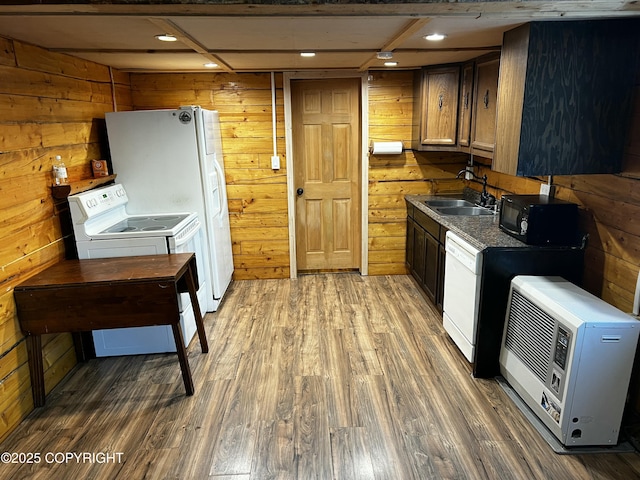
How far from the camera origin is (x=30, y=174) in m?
2.62

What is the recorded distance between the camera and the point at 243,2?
68.2 inches

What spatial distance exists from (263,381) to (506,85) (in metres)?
2.35

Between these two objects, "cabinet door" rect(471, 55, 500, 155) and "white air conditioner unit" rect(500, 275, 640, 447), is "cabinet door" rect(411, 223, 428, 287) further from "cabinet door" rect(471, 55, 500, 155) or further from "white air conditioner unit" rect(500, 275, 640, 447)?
"white air conditioner unit" rect(500, 275, 640, 447)

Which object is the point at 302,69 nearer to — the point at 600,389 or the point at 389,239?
the point at 389,239

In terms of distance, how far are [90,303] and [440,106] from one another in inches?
127

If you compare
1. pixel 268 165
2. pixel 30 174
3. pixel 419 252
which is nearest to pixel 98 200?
pixel 30 174

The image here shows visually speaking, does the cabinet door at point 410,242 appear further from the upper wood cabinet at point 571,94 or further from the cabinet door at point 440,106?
the upper wood cabinet at point 571,94

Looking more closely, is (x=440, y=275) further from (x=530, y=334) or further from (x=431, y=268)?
(x=530, y=334)

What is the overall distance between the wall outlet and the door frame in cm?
189

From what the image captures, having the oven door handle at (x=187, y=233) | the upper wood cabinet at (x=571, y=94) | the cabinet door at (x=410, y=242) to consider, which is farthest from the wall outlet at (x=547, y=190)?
the oven door handle at (x=187, y=233)

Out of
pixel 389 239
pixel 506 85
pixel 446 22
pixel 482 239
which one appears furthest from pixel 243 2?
pixel 389 239

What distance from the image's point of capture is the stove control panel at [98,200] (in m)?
2.91

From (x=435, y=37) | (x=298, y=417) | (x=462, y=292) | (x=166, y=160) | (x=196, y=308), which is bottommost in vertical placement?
(x=298, y=417)

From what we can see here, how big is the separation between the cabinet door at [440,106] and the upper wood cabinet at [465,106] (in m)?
0.06
